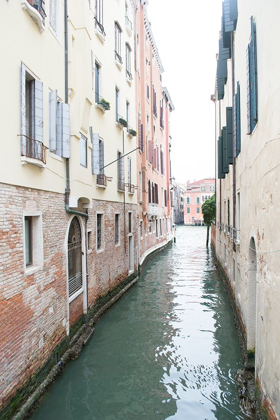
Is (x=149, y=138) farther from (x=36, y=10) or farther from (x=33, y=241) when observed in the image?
(x=33, y=241)

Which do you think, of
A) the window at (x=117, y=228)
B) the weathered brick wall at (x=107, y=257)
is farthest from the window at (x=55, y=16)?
the window at (x=117, y=228)

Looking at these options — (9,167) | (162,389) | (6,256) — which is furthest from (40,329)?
(9,167)

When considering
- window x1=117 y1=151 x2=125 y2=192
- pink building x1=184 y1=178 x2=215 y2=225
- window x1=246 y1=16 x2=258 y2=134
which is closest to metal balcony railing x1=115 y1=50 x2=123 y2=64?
window x1=117 y1=151 x2=125 y2=192

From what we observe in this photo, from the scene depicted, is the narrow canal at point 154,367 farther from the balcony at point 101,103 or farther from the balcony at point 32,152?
the balcony at point 101,103

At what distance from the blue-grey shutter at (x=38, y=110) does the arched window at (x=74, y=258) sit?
2974 millimetres

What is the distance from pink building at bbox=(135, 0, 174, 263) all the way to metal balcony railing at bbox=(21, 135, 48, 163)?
12.2m

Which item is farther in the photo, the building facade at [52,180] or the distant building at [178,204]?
the distant building at [178,204]

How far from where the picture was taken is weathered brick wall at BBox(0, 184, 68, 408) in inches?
204

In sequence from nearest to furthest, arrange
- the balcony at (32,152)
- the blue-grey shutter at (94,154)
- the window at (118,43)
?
1. the balcony at (32,152)
2. the blue-grey shutter at (94,154)
3. the window at (118,43)

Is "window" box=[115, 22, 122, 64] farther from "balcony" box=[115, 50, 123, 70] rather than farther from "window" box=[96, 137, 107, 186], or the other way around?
"window" box=[96, 137, 107, 186]

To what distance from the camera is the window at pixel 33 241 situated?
21.0ft

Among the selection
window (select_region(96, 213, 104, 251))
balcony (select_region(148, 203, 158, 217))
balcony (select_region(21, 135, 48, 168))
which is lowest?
window (select_region(96, 213, 104, 251))

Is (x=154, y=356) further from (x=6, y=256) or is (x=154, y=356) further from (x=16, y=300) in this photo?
(x=6, y=256)

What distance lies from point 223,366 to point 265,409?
2864 millimetres
